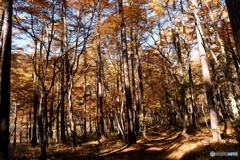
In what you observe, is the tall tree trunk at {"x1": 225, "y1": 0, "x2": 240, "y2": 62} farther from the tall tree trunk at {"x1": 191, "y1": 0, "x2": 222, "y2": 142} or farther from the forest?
the tall tree trunk at {"x1": 191, "y1": 0, "x2": 222, "y2": 142}

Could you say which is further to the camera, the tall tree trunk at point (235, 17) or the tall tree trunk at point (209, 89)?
the tall tree trunk at point (209, 89)

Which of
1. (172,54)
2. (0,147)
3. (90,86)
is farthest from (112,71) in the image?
(0,147)

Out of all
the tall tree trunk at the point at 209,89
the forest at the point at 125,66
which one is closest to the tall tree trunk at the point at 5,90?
the forest at the point at 125,66

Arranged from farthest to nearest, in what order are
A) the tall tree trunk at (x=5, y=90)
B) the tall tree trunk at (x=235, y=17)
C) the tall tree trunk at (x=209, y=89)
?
1. the tall tree trunk at (x=209, y=89)
2. the tall tree trunk at (x=5, y=90)
3. the tall tree trunk at (x=235, y=17)

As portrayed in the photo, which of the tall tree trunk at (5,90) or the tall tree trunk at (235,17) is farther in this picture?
the tall tree trunk at (5,90)

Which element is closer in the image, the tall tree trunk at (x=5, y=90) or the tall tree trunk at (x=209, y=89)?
the tall tree trunk at (x=5, y=90)

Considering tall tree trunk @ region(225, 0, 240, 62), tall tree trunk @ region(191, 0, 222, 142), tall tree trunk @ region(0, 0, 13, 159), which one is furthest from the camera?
tall tree trunk @ region(191, 0, 222, 142)

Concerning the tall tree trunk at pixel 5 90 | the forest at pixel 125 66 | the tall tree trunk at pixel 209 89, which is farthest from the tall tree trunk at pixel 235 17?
the tall tree trunk at pixel 5 90

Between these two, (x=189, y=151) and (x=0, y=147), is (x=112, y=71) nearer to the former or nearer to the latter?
(x=189, y=151)

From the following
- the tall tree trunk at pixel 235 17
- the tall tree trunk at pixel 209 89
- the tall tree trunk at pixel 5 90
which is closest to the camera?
the tall tree trunk at pixel 235 17

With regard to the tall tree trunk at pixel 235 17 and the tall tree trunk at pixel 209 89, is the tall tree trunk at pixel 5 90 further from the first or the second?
the tall tree trunk at pixel 209 89

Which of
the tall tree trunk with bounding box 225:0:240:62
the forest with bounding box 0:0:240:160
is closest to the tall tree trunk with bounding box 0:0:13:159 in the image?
the forest with bounding box 0:0:240:160

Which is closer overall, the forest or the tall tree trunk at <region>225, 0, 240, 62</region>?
the tall tree trunk at <region>225, 0, 240, 62</region>

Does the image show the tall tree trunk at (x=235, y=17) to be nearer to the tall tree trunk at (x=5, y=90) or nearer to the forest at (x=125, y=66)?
the forest at (x=125, y=66)
